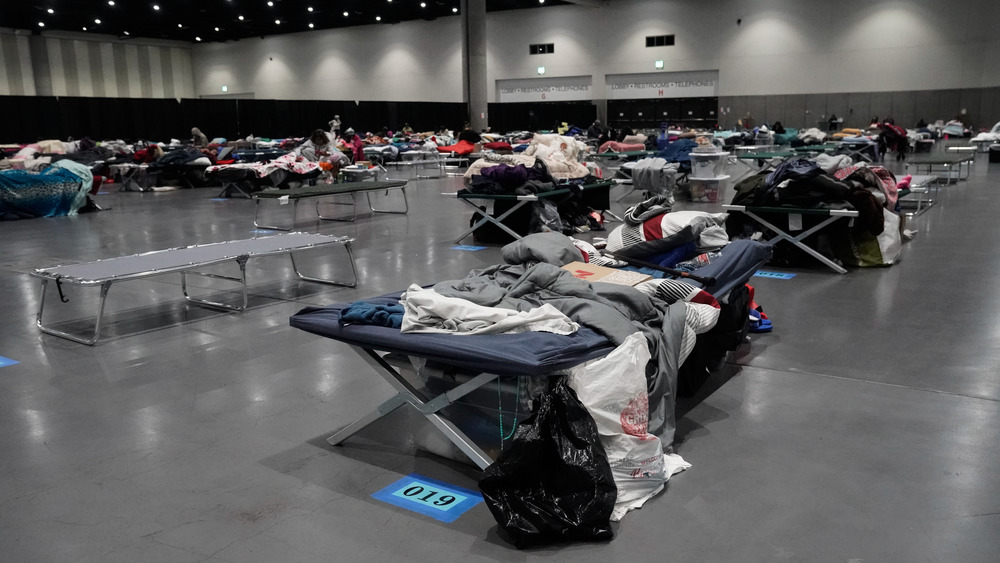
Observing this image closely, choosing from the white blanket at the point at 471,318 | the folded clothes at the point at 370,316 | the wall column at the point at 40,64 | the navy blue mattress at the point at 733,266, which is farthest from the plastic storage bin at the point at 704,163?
the wall column at the point at 40,64

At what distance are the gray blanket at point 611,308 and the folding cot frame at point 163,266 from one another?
8.60 feet

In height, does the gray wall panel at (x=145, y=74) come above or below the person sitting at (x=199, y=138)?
above

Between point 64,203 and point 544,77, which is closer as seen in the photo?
point 64,203

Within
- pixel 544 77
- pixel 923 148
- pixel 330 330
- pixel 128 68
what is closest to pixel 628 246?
pixel 330 330

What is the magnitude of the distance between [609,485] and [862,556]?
2.53 ft

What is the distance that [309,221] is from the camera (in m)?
11.0

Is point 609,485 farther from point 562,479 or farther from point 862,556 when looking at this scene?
point 862,556

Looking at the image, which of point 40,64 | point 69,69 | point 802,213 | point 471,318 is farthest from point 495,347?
point 69,69

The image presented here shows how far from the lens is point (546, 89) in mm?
33312

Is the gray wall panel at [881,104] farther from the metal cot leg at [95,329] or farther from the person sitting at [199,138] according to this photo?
the metal cot leg at [95,329]

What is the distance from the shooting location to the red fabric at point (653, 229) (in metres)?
4.83

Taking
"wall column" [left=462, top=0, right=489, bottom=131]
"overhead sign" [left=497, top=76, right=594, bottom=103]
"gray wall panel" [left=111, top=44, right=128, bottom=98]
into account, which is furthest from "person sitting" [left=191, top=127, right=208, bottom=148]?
"gray wall panel" [left=111, top=44, right=128, bottom=98]

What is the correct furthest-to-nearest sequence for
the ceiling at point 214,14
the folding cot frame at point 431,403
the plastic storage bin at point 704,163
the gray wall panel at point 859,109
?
the gray wall panel at point 859,109, the ceiling at point 214,14, the plastic storage bin at point 704,163, the folding cot frame at point 431,403

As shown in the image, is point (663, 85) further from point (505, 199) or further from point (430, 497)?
point (430, 497)
